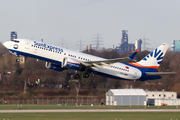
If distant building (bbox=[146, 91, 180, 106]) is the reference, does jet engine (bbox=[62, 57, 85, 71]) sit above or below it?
above

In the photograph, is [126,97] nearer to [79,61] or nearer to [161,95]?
[161,95]

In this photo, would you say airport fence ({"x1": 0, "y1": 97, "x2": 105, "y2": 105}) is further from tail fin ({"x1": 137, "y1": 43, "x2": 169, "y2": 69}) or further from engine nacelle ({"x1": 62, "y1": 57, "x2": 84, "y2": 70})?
engine nacelle ({"x1": 62, "y1": 57, "x2": 84, "y2": 70})

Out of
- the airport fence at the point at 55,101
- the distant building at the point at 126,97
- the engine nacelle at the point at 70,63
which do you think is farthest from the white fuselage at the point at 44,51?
the airport fence at the point at 55,101

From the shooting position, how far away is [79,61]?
50.1m

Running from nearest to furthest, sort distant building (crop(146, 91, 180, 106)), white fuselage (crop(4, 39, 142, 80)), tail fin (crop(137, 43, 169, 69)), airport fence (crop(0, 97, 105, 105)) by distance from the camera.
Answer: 1. white fuselage (crop(4, 39, 142, 80))
2. tail fin (crop(137, 43, 169, 69))
3. distant building (crop(146, 91, 180, 106))
4. airport fence (crop(0, 97, 105, 105))

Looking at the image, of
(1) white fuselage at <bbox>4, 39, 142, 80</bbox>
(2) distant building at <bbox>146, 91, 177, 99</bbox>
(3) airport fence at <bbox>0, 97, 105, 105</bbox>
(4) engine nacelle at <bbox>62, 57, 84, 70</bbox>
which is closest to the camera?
(1) white fuselage at <bbox>4, 39, 142, 80</bbox>

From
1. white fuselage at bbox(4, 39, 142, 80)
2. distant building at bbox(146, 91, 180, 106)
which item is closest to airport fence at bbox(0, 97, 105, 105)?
distant building at bbox(146, 91, 180, 106)

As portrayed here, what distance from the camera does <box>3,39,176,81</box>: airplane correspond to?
48.1 meters

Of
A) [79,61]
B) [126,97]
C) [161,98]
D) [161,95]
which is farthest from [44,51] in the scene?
[161,98]

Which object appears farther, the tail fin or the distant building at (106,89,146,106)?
the distant building at (106,89,146,106)

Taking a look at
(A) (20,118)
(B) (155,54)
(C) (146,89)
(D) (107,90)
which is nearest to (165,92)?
(C) (146,89)

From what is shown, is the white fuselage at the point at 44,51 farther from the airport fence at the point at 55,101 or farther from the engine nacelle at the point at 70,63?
the airport fence at the point at 55,101

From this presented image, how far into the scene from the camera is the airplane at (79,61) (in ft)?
158

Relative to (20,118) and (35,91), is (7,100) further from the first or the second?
(20,118)
